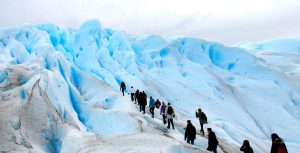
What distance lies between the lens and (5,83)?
22.7 metres

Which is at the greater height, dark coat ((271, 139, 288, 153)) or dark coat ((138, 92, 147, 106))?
dark coat ((271, 139, 288, 153))

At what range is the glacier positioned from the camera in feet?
53.1

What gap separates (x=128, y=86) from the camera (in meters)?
A: 36.2

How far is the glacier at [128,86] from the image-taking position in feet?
53.1

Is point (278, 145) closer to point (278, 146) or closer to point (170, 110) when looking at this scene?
point (278, 146)

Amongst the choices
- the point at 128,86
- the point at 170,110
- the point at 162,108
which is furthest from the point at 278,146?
the point at 128,86

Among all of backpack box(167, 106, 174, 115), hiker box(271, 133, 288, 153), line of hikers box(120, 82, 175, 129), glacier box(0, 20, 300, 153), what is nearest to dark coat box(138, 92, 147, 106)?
line of hikers box(120, 82, 175, 129)

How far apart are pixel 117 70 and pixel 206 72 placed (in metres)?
11.4

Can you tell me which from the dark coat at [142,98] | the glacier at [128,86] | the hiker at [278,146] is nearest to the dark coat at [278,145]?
the hiker at [278,146]

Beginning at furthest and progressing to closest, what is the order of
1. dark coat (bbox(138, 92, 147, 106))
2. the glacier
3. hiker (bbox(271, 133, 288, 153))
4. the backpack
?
dark coat (bbox(138, 92, 147, 106)), the glacier, the backpack, hiker (bbox(271, 133, 288, 153))

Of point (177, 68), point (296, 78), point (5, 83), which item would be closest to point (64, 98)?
point (5, 83)

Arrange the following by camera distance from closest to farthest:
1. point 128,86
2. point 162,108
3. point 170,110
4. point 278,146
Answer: point 278,146 → point 170,110 → point 162,108 → point 128,86

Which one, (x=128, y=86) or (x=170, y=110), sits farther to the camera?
(x=128, y=86)

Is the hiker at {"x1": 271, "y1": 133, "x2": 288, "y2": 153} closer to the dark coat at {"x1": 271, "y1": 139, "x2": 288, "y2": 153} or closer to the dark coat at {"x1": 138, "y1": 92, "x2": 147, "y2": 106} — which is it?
the dark coat at {"x1": 271, "y1": 139, "x2": 288, "y2": 153}
